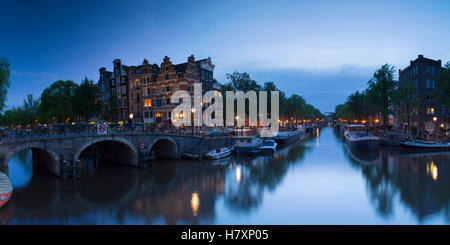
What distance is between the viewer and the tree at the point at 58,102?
154ft

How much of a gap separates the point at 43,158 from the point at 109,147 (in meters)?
7.68

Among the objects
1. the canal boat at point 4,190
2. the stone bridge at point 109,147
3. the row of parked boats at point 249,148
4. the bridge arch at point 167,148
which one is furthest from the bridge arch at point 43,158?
the row of parked boats at point 249,148

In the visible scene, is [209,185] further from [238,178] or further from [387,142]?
[387,142]

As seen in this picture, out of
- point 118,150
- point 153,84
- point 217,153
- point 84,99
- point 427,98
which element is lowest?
point 217,153

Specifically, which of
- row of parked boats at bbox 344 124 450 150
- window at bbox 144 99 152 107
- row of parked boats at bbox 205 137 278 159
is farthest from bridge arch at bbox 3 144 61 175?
row of parked boats at bbox 344 124 450 150

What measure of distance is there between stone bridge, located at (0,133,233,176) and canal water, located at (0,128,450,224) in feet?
5.47

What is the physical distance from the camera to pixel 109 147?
3388cm

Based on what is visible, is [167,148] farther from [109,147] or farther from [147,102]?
[147,102]

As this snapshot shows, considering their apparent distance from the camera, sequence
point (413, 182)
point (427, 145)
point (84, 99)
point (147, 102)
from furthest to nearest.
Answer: point (147, 102) → point (84, 99) → point (427, 145) → point (413, 182)

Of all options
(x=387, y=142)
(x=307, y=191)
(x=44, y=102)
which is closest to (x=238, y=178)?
(x=307, y=191)

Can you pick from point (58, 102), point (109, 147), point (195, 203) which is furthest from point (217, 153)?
point (58, 102)

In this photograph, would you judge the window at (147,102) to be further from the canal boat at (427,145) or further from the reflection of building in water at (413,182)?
the canal boat at (427,145)

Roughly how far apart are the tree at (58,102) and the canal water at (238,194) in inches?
698
